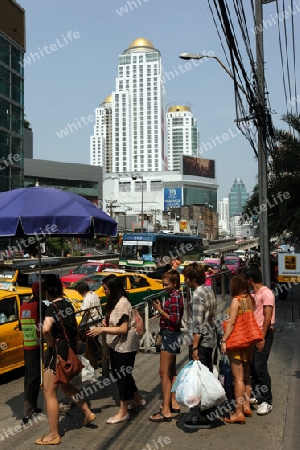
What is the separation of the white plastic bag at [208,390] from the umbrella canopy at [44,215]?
199cm

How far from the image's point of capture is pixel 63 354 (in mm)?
5219

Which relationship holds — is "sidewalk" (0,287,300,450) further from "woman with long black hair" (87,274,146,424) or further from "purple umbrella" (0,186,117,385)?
"purple umbrella" (0,186,117,385)

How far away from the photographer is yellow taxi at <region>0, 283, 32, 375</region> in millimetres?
7652

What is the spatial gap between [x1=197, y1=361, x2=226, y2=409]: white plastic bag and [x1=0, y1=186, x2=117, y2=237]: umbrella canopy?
1.99m

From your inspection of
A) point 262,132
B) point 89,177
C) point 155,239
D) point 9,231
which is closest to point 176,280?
point 9,231

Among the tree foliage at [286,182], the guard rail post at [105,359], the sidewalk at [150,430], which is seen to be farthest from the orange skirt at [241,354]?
the tree foliage at [286,182]

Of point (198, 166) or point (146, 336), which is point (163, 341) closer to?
point (146, 336)

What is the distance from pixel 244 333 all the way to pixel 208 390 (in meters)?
0.73

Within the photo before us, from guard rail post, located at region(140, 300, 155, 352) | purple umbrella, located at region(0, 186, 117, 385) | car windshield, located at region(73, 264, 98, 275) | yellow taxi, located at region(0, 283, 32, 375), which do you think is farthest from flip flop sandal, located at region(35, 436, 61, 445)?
car windshield, located at region(73, 264, 98, 275)

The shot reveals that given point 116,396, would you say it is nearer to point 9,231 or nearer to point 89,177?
point 9,231

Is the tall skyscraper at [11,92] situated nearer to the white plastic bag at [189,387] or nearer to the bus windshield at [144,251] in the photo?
the bus windshield at [144,251]

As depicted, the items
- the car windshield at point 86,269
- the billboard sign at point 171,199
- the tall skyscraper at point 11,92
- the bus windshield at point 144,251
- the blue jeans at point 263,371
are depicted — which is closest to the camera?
the blue jeans at point 263,371

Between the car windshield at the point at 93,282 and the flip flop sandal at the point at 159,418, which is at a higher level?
the car windshield at the point at 93,282

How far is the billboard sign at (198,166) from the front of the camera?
17112 cm
